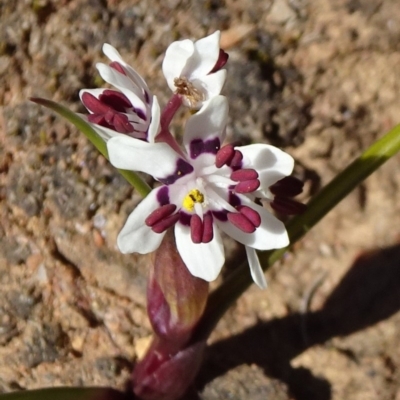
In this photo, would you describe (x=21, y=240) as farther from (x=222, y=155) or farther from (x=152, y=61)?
(x=222, y=155)

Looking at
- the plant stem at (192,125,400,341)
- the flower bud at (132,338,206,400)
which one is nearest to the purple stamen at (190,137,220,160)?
the plant stem at (192,125,400,341)

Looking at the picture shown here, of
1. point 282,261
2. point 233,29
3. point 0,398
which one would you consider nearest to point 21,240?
point 0,398

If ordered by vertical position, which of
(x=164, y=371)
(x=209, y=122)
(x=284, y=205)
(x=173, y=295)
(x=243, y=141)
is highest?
(x=209, y=122)

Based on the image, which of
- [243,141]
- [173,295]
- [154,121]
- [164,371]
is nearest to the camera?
[154,121]

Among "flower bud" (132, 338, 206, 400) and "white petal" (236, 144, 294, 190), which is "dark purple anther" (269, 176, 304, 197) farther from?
"flower bud" (132, 338, 206, 400)

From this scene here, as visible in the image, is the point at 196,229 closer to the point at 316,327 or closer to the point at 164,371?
the point at 164,371

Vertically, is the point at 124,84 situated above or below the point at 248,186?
above

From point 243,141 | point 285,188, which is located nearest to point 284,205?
point 285,188
